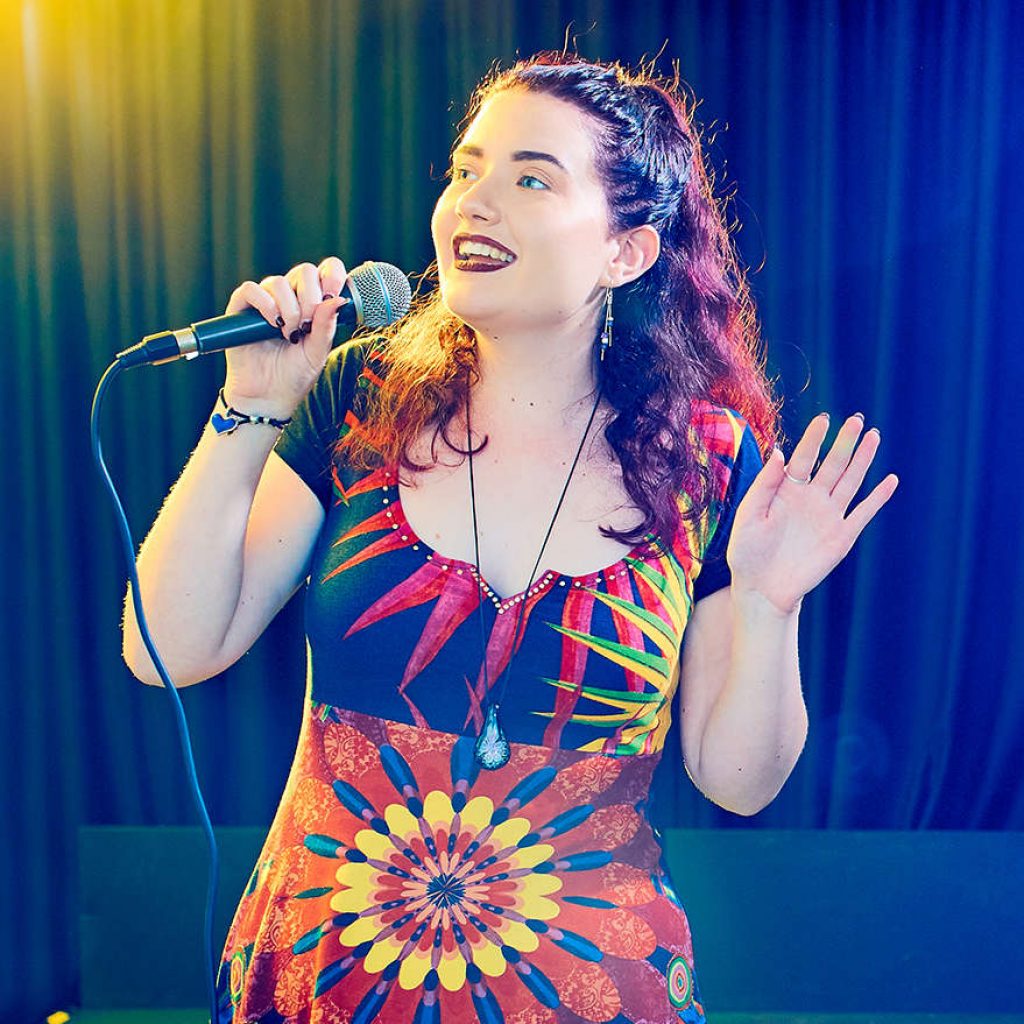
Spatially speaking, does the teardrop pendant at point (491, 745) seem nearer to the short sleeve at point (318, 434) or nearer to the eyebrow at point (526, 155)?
the short sleeve at point (318, 434)

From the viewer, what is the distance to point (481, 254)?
1271mm

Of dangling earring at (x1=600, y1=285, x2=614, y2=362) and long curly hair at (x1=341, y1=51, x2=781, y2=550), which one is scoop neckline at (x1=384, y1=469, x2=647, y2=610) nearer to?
long curly hair at (x1=341, y1=51, x2=781, y2=550)

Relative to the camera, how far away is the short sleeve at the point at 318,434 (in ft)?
4.36

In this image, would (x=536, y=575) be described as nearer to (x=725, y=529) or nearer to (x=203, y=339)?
(x=725, y=529)

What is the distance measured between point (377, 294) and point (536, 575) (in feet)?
1.07

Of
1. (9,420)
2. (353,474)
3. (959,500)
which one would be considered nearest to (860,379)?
(959,500)

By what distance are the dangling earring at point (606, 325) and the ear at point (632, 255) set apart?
0.06 ft

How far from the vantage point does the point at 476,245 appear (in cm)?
127

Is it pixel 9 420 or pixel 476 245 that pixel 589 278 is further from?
pixel 9 420

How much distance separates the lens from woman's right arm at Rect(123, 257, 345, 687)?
3.83 ft

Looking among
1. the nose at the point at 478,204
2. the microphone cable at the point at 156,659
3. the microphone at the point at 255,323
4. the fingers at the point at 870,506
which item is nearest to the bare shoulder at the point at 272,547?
A: the microphone cable at the point at 156,659

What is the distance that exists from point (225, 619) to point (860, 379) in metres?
1.78

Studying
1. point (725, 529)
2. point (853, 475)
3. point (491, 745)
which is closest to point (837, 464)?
point (853, 475)

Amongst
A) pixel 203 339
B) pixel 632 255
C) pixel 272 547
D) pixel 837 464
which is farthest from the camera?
pixel 632 255
